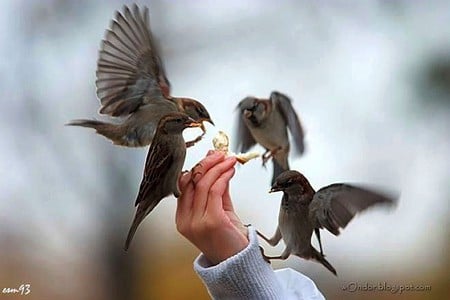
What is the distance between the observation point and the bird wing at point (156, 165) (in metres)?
0.50

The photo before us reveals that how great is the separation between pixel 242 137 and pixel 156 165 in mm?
250

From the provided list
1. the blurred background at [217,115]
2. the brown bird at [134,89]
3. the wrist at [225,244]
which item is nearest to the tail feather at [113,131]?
the brown bird at [134,89]

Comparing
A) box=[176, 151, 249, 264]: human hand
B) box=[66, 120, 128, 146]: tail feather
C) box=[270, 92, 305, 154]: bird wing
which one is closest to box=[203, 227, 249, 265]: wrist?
box=[176, 151, 249, 264]: human hand

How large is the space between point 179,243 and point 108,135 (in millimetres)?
285

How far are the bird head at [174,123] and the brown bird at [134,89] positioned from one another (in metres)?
0.02

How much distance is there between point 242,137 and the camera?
0.74 m

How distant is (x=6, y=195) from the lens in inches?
32.1

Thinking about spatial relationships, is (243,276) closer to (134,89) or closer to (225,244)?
(225,244)

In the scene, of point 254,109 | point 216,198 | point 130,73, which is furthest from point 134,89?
point 254,109

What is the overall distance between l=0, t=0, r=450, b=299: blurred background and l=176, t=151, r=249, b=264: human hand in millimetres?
257

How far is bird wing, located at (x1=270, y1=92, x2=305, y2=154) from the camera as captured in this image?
76 cm

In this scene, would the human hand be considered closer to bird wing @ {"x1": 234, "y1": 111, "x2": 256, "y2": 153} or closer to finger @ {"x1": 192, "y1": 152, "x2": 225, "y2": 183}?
finger @ {"x1": 192, "y1": 152, "x2": 225, "y2": 183}

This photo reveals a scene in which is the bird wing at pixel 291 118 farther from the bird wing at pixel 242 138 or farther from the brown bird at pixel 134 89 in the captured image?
the brown bird at pixel 134 89

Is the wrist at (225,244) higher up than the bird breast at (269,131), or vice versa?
the bird breast at (269,131)
